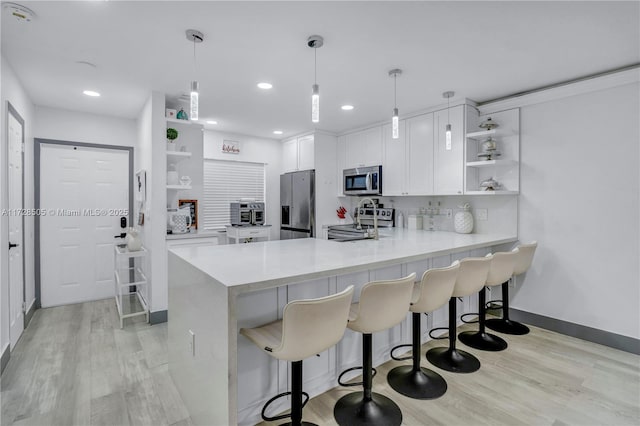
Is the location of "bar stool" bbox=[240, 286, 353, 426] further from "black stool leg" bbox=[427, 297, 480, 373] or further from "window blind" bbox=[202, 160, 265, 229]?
"window blind" bbox=[202, 160, 265, 229]

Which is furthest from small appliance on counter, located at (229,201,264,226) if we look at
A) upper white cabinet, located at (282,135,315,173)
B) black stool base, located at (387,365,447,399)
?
black stool base, located at (387,365,447,399)

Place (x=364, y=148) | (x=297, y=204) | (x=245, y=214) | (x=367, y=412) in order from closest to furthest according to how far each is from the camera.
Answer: (x=367, y=412), (x=364, y=148), (x=245, y=214), (x=297, y=204)

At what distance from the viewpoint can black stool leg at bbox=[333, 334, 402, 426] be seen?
187 cm

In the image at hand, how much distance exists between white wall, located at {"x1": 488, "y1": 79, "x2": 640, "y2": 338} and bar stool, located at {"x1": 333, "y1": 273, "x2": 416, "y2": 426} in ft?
7.37

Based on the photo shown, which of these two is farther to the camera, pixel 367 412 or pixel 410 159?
pixel 410 159

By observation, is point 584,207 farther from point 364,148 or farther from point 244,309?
point 244,309

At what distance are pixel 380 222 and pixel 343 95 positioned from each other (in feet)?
7.02

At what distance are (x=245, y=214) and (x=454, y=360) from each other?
369 cm

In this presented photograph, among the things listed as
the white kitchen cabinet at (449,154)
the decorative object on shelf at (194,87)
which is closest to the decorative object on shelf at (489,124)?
the white kitchen cabinet at (449,154)

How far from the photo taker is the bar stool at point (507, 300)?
307 cm

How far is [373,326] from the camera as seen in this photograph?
1791mm

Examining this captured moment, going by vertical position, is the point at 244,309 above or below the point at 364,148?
below

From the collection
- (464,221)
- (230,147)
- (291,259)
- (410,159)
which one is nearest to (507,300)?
(464,221)

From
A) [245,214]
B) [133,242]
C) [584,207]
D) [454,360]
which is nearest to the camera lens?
[454,360]
